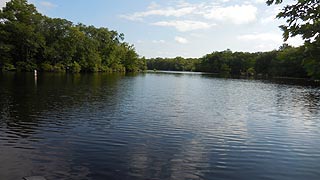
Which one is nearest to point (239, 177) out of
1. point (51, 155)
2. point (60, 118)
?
point (51, 155)

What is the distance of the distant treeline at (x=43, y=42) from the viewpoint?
9412 cm

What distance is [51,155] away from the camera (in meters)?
11.8

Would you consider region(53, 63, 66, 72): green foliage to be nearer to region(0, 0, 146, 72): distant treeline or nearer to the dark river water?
region(0, 0, 146, 72): distant treeline

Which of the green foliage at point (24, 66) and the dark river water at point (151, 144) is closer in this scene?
the dark river water at point (151, 144)

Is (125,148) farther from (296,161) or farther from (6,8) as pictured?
(6,8)

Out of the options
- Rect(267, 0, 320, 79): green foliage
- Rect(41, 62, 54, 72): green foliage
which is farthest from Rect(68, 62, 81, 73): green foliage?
Rect(267, 0, 320, 79): green foliage

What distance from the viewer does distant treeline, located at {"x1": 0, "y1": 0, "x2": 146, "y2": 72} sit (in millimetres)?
94125

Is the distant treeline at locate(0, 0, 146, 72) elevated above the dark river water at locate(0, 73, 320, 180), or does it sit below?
above

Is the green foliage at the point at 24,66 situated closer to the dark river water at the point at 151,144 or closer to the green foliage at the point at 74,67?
the green foliage at the point at 74,67

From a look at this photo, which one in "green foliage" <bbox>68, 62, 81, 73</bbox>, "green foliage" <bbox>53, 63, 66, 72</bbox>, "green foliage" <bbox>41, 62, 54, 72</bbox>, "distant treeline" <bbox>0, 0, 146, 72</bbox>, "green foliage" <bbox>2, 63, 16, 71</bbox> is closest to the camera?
"green foliage" <bbox>2, 63, 16, 71</bbox>

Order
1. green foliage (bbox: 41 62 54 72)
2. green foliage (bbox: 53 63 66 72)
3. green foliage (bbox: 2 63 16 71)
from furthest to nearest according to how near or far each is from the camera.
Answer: green foliage (bbox: 53 63 66 72), green foliage (bbox: 41 62 54 72), green foliage (bbox: 2 63 16 71)

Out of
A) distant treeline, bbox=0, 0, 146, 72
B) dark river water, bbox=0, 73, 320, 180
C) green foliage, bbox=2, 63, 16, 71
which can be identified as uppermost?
distant treeline, bbox=0, 0, 146, 72

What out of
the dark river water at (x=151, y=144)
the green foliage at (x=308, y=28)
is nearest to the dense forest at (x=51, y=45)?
the dark river water at (x=151, y=144)

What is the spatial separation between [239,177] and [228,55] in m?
195
